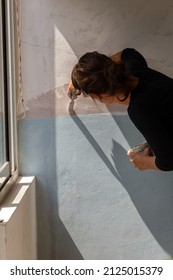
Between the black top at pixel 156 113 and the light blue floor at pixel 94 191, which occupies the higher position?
the black top at pixel 156 113

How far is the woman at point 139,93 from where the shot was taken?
4.58 ft

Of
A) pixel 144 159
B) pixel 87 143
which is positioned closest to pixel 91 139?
pixel 87 143

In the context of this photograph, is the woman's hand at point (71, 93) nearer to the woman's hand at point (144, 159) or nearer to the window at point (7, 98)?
the window at point (7, 98)

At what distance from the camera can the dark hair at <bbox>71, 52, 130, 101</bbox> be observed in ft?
4.62

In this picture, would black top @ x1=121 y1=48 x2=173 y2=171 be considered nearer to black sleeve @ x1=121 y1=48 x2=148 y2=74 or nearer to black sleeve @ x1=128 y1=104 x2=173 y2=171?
black sleeve @ x1=128 y1=104 x2=173 y2=171

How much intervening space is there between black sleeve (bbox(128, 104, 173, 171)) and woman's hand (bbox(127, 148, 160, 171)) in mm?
153

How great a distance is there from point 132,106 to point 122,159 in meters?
0.53

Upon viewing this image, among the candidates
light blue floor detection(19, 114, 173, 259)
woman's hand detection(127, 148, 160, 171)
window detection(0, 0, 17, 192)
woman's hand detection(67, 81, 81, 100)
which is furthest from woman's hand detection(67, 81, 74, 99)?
woman's hand detection(127, 148, 160, 171)

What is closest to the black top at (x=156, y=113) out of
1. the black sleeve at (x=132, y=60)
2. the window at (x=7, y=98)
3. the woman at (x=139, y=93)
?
the woman at (x=139, y=93)

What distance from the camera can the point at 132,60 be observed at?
158 centimetres

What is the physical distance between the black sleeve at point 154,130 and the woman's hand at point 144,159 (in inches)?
6.0

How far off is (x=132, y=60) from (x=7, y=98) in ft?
1.91

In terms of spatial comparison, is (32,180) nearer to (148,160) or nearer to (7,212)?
(7,212)

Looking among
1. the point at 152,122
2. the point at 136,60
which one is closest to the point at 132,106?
the point at 152,122
